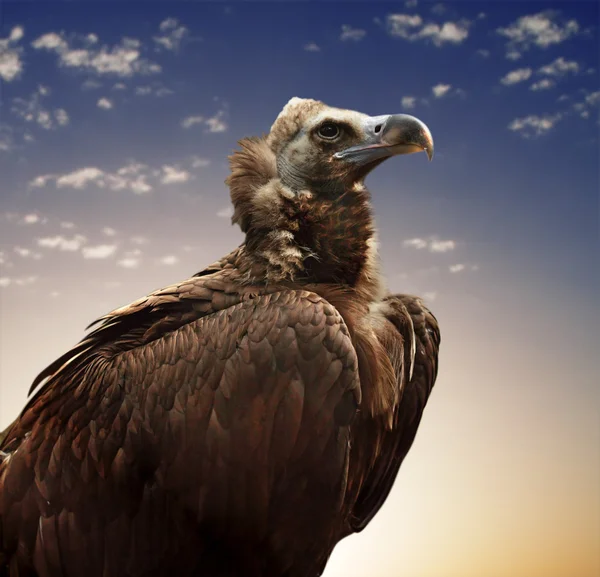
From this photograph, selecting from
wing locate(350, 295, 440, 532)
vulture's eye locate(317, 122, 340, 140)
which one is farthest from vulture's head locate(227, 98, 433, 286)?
wing locate(350, 295, 440, 532)

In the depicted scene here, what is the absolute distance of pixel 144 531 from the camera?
16.7 feet

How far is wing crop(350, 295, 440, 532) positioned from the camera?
232 inches

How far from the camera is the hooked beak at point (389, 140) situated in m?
5.66

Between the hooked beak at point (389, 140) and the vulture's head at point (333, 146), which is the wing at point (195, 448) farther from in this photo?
the hooked beak at point (389, 140)

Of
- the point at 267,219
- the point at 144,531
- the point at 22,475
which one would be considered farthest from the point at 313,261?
the point at 22,475

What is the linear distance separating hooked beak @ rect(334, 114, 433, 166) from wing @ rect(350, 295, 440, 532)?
1.21 meters

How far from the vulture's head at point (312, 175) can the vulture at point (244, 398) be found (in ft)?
0.04

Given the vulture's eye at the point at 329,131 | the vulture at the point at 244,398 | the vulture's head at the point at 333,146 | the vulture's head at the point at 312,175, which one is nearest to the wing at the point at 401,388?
the vulture at the point at 244,398

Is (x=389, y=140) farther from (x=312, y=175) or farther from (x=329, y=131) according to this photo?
(x=312, y=175)

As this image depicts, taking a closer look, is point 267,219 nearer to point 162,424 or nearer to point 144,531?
point 162,424

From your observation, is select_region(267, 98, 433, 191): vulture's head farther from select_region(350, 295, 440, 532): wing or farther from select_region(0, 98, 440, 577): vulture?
select_region(350, 295, 440, 532): wing

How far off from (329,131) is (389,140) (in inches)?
20.4

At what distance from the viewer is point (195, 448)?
16.1 feet

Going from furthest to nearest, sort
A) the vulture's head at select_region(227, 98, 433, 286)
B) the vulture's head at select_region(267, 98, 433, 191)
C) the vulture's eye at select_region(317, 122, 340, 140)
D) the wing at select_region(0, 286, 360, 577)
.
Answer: the vulture's eye at select_region(317, 122, 340, 140) < the vulture's head at select_region(267, 98, 433, 191) < the vulture's head at select_region(227, 98, 433, 286) < the wing at select_region(0, 286, 360, 577)
